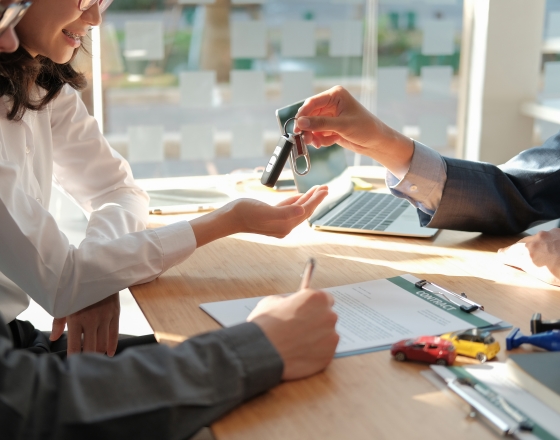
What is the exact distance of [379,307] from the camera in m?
0.97

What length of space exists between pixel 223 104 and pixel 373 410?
1881 mm

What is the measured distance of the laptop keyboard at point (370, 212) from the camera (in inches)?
55.1

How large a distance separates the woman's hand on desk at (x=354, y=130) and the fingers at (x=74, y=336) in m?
0.55

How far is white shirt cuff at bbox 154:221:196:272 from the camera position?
3.65 ft

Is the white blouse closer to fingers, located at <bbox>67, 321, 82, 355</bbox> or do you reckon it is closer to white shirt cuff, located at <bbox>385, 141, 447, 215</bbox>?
fingers, located at <bbox>67, 321, 82, 355</bbox>

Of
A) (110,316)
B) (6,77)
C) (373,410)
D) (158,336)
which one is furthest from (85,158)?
(373,410)

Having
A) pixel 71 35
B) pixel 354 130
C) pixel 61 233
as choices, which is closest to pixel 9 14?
pixel 61 233

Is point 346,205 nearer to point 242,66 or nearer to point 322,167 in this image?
point 322,167

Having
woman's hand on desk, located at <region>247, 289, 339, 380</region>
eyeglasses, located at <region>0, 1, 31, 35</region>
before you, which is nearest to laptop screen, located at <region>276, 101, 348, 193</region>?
woman's hand on desk, located at <region>247, 289, 339, 380</region>

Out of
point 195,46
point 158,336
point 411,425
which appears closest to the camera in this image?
point 411,425

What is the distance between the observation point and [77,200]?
1.48 metres

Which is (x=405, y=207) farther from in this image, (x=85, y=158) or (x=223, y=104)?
(x=223, y=104)

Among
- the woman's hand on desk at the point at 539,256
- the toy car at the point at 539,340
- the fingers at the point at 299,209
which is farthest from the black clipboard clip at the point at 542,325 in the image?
the fingers at the point at 299,209

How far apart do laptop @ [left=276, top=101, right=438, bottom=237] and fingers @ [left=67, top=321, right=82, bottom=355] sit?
0.52 m
